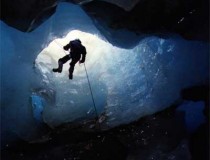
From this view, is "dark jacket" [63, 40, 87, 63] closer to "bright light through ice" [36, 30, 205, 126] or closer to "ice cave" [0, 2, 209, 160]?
"ice cave" [0, 2, 209, 160]

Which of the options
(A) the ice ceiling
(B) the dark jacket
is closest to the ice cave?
(A) the ice ceiling

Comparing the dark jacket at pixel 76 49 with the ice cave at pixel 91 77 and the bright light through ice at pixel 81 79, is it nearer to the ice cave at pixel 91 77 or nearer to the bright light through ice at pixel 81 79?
the ice cave at pixel 91 77

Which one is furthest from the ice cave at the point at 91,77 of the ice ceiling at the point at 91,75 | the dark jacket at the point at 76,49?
the dark jacket at the point at 76,49

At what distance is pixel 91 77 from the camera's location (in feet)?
34.3

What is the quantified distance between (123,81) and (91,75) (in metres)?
1.05

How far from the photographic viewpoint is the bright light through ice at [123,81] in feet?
30.3

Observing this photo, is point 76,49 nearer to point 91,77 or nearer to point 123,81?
point 91,77

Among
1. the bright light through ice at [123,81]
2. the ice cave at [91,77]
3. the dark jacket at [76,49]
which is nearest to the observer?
the dark jacket at [76,49]

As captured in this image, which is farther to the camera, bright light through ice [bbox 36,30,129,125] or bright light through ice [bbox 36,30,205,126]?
bright light through ice [bbox 36,30,129,125]

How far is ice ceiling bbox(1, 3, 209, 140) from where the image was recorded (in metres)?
8.52

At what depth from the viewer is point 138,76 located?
1016 cm

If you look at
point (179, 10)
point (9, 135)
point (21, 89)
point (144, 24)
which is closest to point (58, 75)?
point (21, 89)

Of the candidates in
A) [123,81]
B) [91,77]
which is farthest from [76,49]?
[123,81]

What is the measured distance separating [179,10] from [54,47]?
4.77 m
